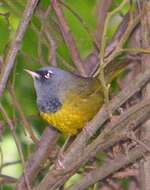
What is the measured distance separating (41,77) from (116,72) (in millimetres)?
297

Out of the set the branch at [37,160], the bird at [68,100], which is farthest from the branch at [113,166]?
the bird at [68,100]

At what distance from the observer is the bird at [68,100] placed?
2.13 meters

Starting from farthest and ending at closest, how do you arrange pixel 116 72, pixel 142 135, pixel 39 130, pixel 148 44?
pixel 39 130 → pixel 116 72 → pixel 142 135 → pixel 148 44

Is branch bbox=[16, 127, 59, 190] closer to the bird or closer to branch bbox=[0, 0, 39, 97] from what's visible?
the bird

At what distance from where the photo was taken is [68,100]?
2.20m

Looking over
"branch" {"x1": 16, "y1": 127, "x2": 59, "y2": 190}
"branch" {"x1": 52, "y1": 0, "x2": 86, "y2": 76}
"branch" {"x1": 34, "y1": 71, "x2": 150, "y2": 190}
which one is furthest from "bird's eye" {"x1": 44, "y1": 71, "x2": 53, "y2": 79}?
"branch" {"x1": 34, "y1": 71, "x2": 150, "y2": 190}

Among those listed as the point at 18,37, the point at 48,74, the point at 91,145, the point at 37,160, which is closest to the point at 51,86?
the point at 48,74

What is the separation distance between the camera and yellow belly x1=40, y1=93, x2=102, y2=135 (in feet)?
6.97

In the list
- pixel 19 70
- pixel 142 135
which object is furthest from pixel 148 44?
pixel 19 70

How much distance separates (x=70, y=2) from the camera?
2211 mm

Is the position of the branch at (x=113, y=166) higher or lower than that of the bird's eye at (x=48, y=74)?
lower

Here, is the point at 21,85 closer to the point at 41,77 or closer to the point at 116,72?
the point at 41,77

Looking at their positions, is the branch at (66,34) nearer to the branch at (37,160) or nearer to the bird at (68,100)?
the bird at (68,100)

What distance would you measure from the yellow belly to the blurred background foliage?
11 centimetres
